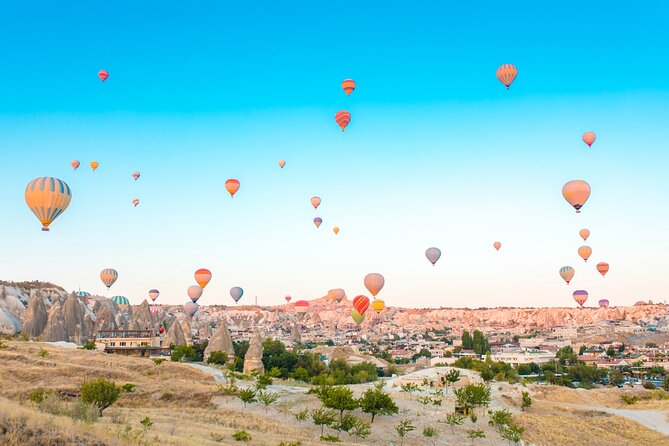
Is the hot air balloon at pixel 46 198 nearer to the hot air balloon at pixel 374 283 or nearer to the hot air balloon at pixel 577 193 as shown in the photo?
the hot air balloon at pixel 374 283

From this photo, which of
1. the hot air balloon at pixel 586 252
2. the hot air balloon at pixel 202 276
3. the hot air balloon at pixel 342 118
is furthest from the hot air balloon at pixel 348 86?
the hot air balloon at pixel 586 252

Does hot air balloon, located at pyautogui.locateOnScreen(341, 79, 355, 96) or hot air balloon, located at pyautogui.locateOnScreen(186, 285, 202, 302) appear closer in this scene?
hot air balloon, located at pyautogui.locateOnScreen(341, 79, 355, 96)

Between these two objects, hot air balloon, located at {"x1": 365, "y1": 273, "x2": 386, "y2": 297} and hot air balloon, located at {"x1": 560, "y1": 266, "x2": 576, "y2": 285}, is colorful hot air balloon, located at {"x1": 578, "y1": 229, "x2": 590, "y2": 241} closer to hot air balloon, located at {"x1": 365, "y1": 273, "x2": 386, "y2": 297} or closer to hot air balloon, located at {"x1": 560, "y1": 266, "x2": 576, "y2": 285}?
hot air balloon, located at {"x1": 560, "y1": 266, "x2": 576, "y2": 285}

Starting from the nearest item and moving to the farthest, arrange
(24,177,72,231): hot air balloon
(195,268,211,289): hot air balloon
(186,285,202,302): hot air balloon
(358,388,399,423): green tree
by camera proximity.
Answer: (358,388,399,423): green tree, (24,177,72,231): hot air balloon, (195,268,211,289): hot air balloon, (186,285,202,302): hot air balloon

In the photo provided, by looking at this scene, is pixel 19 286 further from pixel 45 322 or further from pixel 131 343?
pixel 131 343

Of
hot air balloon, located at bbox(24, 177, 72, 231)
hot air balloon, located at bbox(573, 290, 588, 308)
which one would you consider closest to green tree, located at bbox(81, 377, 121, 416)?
hot air balloon, located at bbox(24, 177, 72, 231)

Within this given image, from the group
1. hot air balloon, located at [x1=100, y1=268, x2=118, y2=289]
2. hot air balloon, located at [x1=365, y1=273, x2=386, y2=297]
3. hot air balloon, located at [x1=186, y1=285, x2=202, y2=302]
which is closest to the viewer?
hot air balloon, located at [x1=365, y1=273, x2=386, y2=297]

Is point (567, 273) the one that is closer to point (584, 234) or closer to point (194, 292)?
point (584, 234)

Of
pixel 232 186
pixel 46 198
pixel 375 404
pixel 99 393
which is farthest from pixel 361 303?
pixel 99 393
